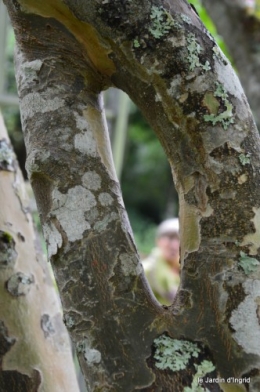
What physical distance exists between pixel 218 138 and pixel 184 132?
0.13 ft

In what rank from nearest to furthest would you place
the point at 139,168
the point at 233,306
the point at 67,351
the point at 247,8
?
the point at 233,306
the point at 67,351
the point at 247,8
the point at 139,168

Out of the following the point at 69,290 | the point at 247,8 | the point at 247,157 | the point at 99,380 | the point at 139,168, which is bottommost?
the point at 99,380

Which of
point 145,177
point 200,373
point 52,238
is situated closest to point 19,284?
point 52,238

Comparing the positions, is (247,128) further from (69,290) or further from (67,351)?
(67,351)

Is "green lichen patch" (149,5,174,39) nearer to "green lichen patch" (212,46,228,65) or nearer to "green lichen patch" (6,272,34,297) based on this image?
"green lichen patch" (212,46,228,65)

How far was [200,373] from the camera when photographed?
2.19 ft

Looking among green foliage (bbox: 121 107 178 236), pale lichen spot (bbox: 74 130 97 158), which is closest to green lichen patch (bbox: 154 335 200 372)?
pale lichen spot (bbox: 74 130 97 158)

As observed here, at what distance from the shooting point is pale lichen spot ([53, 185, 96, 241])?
716 millimetres

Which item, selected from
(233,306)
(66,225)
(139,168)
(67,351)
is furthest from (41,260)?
(139,168)

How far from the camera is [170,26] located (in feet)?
2.28

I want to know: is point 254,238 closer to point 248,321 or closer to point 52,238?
point 248,321

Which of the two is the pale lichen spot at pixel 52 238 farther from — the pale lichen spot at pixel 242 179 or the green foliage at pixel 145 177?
the green foliage at pixel 145 177

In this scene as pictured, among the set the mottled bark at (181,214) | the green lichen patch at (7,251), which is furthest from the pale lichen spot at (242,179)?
the green lichen patch at (7,251)

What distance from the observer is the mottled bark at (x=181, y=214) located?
2.21ft
